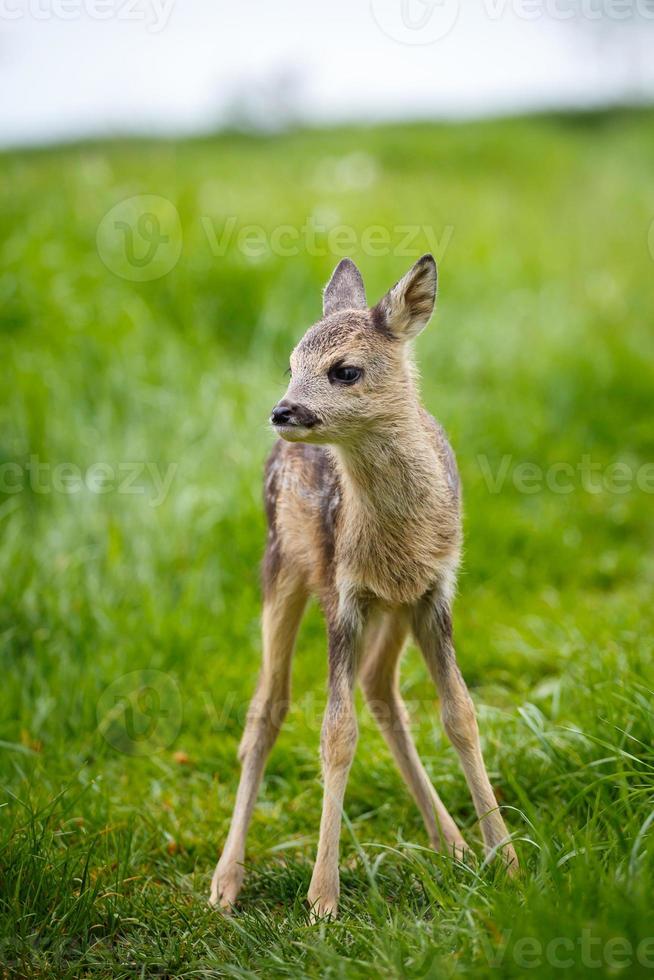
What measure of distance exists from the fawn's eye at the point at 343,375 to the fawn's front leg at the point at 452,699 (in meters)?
0.82

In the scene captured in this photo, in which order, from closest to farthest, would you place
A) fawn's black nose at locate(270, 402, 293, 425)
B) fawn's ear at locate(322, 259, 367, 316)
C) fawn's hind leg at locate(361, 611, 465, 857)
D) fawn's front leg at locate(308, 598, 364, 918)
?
fawn's black nose at locate(270, 402, 293, 425), fawn's front leg at locate(308, 598, 364, 918), fawn's ear at locate(322, 259, 367, 316), fawn's hind leg at locate(361, 611, 465, 857)

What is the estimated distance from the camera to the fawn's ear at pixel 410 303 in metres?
3.57

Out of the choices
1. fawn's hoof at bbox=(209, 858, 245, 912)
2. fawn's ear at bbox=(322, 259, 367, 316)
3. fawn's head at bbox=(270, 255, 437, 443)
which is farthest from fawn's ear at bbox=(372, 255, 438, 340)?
fawn's hoof at bbox=(209, 858, 245, 912)

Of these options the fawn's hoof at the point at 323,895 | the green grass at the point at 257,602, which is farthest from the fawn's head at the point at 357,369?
the fawn's hoof at the point at 323,895

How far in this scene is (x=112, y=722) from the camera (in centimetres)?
553

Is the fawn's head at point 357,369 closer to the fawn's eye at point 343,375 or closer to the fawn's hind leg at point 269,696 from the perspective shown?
the fawn's eye at point 343,375

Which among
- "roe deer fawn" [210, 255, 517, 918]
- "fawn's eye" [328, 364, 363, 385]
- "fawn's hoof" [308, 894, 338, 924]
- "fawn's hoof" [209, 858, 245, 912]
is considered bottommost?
"fawn's hoof" [209, 858, 245, 912]

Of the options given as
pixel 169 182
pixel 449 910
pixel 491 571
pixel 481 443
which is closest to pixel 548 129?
pixel 169 182

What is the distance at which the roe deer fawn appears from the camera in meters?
3.52

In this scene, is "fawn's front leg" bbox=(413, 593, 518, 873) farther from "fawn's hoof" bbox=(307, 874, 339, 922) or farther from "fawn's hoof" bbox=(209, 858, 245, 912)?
"fawn's hoof" bbox=(209, 858, 245, 912)

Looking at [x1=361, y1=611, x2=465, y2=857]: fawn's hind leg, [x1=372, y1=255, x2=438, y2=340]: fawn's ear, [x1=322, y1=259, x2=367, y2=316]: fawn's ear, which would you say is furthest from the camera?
[x1=361, y1=611, x2=465, y2=857]: fawn's hind leg

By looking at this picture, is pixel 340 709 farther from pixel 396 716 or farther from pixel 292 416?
pixel 292 416

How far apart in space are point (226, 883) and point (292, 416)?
1844 mm

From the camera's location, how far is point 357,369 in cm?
352
